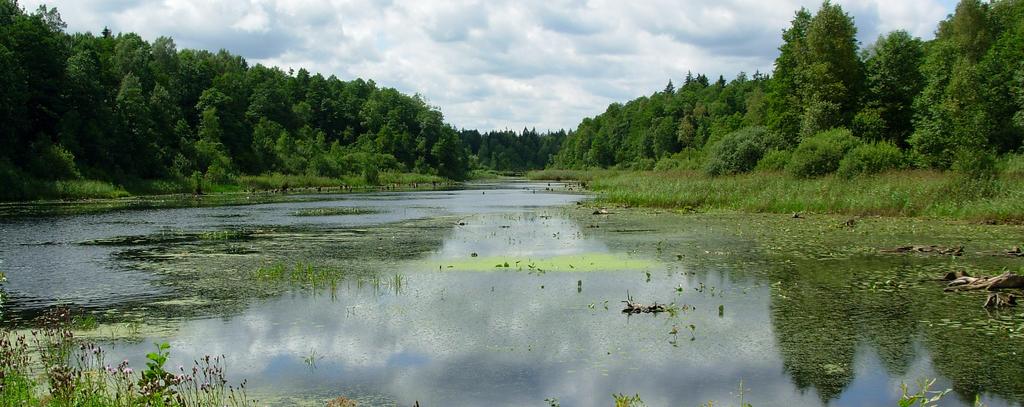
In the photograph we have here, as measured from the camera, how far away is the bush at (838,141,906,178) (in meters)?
35.0

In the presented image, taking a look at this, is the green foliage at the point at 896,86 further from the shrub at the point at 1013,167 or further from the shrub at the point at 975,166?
the shrub at the point at 975,166

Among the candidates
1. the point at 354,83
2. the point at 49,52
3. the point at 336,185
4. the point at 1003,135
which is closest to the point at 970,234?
the point at 1003,135

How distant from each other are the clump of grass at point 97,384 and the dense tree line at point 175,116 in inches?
1966

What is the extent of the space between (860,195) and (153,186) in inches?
2252

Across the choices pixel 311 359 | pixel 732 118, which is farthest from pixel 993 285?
pixel 732 118

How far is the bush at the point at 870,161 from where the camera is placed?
3500 cm

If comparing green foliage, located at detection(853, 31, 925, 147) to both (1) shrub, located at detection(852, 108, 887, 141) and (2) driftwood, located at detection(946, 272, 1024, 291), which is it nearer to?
(1) shrub, located at detection(852, 108, 887, 141)

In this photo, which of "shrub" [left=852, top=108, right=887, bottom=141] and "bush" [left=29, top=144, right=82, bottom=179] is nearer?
"shrub" [left=852, top=108, right=887, bottom=141]

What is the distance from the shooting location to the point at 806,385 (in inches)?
328

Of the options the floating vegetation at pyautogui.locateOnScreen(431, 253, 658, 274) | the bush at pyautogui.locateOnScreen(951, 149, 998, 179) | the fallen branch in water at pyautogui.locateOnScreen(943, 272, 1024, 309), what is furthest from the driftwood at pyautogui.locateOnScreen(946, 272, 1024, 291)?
the bush at pyautogui.locateOnScreen(951, 149, 998, 179)

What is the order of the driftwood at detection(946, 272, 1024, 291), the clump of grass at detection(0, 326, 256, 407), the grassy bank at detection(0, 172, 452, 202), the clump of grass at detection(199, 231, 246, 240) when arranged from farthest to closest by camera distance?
1. the grassy bank at detection(0, 172, 452, 202)
2. the clump of grass at detection(199, 231, 246, 240)
3. the driftwood at detection(946, 272, 1024, 291)
4. the clump of grass at detection(0, 326, 256, 407)

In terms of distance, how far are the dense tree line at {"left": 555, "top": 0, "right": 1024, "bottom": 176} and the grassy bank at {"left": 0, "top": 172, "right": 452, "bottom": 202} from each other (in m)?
45.2

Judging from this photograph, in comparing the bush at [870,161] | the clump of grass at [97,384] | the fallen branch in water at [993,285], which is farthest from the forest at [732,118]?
the clump of grass at [97,384]

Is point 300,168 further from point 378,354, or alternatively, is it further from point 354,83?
point 378,354
